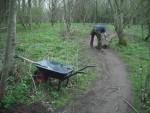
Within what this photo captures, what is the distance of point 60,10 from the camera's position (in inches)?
1576

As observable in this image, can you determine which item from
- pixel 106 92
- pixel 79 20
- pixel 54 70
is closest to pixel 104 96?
pixel 106 92

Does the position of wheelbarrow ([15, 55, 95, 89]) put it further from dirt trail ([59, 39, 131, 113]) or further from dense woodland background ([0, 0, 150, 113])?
dirt trail ([59, 39, 131, 113])

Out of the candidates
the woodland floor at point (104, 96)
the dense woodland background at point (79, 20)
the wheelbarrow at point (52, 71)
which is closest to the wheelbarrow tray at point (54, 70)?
the wheelbarrow at point (52, 71)

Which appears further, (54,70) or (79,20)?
(79,20)

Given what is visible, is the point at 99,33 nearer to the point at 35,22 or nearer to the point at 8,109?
the point at 8,109

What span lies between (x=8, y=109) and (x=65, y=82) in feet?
8.37

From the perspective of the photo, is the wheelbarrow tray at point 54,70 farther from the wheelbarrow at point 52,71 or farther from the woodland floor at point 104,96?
the woodland floor at point 104,96

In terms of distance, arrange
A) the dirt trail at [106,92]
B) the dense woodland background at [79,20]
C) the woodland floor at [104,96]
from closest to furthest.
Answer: the dense woodland background at [79,20] < the woodland floor at [104,96] < the dirt trail at [106,92]

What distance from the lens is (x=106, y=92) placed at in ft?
33.0

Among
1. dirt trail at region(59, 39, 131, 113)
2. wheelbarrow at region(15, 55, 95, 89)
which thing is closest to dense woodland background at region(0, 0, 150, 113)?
wheelbarrow at region(15, 55, 95, 89)

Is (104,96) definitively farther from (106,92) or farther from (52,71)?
(52,71)

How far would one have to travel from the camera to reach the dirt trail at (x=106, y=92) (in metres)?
8.70

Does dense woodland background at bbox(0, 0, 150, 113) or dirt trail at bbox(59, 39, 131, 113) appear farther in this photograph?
dirt trail at bbox(59, 39, 131, 113)

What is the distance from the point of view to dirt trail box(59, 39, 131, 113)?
870 centimetres
